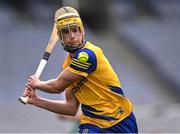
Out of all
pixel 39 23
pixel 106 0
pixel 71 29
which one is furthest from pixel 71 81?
pixel 39 23

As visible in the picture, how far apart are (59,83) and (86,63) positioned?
10.4 inches

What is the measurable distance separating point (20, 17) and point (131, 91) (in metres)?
1.67

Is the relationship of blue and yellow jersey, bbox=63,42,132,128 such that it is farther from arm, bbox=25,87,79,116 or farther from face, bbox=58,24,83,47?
arm, bbox=25,87,79,116

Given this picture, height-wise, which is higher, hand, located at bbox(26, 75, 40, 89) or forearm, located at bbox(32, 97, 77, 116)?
hand, located at bbox(26, 75, 40, 89)

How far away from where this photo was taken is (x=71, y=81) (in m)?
5.21

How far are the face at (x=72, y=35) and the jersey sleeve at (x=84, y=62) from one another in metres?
0.07

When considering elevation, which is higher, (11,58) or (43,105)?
(43,105)

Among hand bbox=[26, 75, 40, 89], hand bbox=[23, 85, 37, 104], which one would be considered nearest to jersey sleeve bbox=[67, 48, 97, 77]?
hand bbox=[26, 75, 40, 89]

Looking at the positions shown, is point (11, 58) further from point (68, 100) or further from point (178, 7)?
point (68, 100)

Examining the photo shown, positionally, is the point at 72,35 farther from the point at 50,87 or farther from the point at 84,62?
the point at 50,87

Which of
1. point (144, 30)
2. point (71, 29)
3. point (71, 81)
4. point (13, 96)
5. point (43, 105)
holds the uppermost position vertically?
point (71, 29)

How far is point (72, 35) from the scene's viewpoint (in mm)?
5160

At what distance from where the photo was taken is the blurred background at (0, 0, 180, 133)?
909cm

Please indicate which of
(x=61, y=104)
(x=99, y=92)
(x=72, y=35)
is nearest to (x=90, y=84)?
(x=99, y=92)
